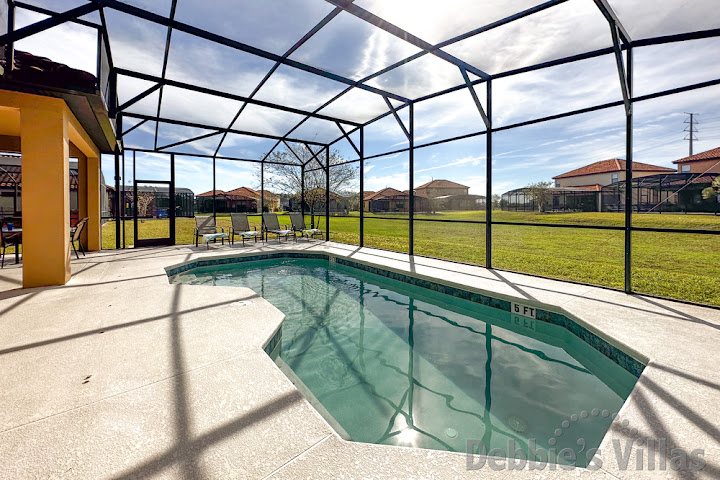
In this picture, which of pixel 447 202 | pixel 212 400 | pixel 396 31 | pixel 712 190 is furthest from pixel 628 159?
pixel 447 202

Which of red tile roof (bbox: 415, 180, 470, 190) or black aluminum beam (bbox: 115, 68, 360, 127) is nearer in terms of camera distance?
black aluminum beam (bbox: 115, 68, 360, 127)

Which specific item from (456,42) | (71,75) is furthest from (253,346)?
(456,42)

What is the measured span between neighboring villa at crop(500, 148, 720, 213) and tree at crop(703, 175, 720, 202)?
0.53ft

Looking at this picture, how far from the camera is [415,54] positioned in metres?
4.88

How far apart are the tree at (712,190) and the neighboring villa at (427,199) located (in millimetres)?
11732

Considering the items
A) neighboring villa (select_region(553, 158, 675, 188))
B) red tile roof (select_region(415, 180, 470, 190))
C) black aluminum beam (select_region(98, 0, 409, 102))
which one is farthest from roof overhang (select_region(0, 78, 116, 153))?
red tile roof (select_region(415, 180, 470, 190))

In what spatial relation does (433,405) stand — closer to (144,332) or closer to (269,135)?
(144,332)

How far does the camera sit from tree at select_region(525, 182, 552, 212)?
70.8 feet

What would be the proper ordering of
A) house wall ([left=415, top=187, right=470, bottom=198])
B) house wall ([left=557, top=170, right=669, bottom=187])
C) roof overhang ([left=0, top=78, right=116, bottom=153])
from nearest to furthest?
1. roof overhang ([left=0, top=78, right=116, bottom=153])
2. house wall ([left=557, top=170, right=669, bottom=187])
3. house wall ([left=415, top=187, right=470, bottom=198])

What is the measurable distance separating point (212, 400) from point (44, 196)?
4596 mm

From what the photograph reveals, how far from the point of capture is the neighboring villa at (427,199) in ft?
80.0

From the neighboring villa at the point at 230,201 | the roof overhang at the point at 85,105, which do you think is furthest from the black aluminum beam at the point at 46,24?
the neighboring villa at the point at 230,201

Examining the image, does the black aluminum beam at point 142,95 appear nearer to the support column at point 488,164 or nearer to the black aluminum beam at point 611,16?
the support column at point 488,164

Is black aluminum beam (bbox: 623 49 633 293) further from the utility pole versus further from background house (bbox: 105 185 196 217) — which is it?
background house (bbox: 105 185 196 217)
